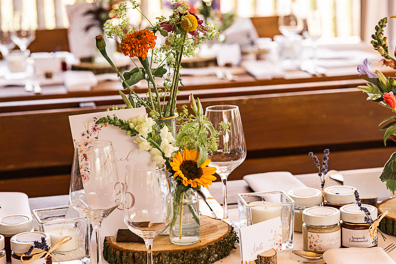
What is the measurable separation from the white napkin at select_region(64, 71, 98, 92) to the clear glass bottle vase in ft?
4.85

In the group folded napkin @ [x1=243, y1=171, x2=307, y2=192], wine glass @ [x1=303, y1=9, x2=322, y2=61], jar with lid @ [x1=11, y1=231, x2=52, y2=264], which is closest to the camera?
jar with lid @ [x1=11, y1=231, x2=52, y2=264]

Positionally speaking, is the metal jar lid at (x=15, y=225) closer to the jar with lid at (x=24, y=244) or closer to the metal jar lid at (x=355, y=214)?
the jar with lid at (x=24, y=244)

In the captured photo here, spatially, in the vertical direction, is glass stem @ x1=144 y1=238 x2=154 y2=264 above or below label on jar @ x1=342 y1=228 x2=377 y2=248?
above

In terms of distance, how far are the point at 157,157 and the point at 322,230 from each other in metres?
0.32

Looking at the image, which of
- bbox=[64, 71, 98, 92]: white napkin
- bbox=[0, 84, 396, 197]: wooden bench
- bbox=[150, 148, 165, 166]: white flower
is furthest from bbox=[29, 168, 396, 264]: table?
bbox=[64, 71, 98, 92]: white napkin

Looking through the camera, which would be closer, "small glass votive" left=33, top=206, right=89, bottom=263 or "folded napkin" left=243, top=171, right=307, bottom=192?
"small glass votive" left=33, top=206, right=89, bottom=263

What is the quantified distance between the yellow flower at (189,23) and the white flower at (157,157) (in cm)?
22

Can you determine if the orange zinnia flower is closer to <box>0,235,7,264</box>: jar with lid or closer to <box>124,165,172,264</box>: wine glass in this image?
<box>124,165,172,264</box>: wine glass

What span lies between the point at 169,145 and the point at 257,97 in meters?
1.45

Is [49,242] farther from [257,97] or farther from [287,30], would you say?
[287,30]

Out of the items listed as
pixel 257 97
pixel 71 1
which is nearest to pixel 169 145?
pixel 257 97

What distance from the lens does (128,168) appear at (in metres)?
0.88

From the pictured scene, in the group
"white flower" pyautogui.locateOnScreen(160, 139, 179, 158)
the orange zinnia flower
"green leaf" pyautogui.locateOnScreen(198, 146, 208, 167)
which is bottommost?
"green leaf" pyautogui.locateOnScreen(198, 146, 208, 167)

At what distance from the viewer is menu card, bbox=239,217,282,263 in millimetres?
1012
